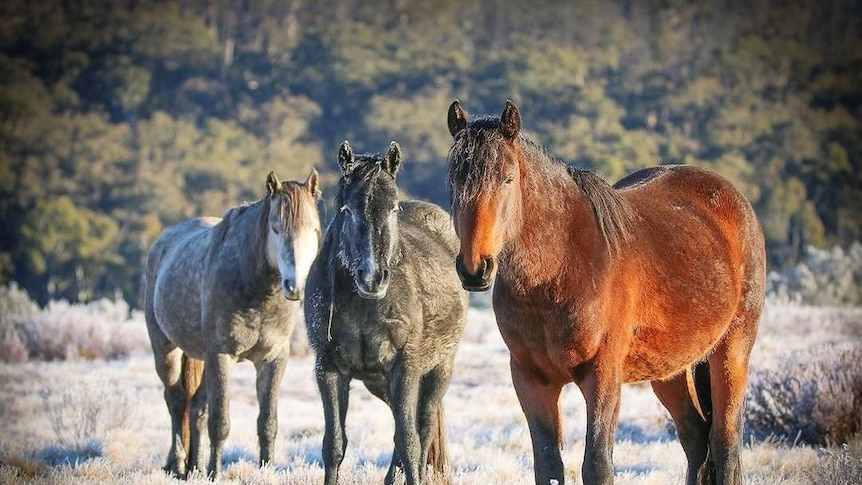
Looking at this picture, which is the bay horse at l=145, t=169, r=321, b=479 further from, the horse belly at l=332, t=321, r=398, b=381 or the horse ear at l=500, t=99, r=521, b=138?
the horse ear at l=500, t=99, r=521, b=138

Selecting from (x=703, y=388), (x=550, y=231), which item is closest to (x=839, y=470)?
(x=703, y=388)

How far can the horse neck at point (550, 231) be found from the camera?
520 cm

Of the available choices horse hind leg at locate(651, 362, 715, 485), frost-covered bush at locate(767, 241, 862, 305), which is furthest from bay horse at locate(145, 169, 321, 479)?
→ frost-covered bush at locate(767, 241, 862, 305)

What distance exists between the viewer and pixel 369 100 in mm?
66688

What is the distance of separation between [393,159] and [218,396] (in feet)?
8.69

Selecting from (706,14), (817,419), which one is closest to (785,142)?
(706,14)

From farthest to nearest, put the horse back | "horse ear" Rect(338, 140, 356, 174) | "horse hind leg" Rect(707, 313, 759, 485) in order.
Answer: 1. "horse ear" Rect(338, 140, 356, 174)
2. "horse hind leg" Rect(707, 313, 759, 485)
3. the horse back

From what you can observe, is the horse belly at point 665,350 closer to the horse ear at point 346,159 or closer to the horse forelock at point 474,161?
the horse forelock at point 474,161

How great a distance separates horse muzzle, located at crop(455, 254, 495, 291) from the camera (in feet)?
15.4

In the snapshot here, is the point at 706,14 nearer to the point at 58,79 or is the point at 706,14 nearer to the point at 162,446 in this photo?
the point at 58,79

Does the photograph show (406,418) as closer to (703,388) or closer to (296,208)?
(703,388)

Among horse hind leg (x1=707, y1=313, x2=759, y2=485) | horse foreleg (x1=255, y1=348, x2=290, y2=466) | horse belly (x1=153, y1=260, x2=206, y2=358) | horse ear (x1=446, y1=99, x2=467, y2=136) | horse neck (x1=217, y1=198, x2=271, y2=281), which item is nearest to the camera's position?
horse ear (x1=446, y1=99, x2=467, y2=136)

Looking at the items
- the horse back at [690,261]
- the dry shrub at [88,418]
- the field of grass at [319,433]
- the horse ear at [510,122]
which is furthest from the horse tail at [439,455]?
the dry shrub at [88,418]

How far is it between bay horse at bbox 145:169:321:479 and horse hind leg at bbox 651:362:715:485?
2.71 m
